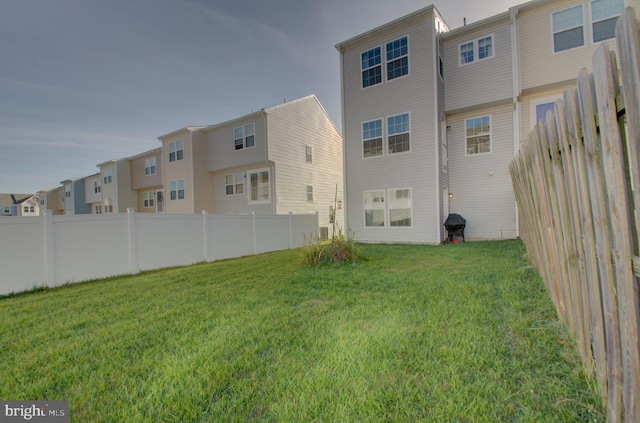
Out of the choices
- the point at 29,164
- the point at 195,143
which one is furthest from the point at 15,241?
the point at 29,164

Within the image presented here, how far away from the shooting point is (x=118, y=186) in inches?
796

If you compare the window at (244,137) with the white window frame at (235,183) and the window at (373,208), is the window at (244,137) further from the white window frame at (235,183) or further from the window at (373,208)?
the window at (373,208)

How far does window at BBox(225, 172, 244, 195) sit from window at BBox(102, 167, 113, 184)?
41.5ft

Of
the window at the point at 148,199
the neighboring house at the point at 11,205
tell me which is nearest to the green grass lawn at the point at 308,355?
the window at the point at 148,199

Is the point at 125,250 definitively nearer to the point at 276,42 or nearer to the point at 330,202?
the point at 276,42

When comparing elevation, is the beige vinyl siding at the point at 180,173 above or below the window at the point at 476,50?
below

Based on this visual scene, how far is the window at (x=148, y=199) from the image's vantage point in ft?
67.6

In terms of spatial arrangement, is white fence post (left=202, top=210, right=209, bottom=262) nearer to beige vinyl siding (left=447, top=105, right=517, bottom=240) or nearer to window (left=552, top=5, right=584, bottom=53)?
beige vinyl siding (left=447, top=105, right=517, bottom=240)

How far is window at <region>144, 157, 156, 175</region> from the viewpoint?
63.8 ft

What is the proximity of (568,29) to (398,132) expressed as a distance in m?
5.47

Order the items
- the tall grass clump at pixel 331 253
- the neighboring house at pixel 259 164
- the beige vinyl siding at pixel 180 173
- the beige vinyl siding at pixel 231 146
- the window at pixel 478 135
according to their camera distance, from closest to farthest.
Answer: the tall grass clump at pixel 331 253 → the window at pixel 478 135 → the beige vinyl siding at pixel 231 146 → the neighboring house at pixel 259 164 → the beige vinyl siding at pixel 180 173

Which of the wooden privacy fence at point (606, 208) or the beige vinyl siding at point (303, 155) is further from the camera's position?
the beige vinyl siding at point (303, 155)

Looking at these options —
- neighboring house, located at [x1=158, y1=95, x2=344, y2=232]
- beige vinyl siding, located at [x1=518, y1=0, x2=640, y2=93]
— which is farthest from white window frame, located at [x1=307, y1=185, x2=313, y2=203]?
beige vinyl siding, located at [x1=518, y1=0, x2=640, y2=93]

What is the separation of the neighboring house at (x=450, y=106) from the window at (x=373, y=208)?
4 centimetres
